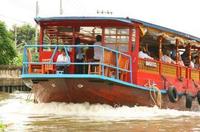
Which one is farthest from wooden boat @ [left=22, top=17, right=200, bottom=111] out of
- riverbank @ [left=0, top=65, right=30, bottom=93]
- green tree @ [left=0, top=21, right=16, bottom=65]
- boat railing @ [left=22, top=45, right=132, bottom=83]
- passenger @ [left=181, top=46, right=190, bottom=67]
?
green tree @ [left=0, top=21, right=16, bottom=65]

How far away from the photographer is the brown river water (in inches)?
353

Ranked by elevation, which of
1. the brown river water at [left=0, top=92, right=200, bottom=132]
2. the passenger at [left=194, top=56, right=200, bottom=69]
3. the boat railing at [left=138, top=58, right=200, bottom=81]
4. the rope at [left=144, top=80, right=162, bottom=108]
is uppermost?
the passenger at [left=194, top=56, right=200, bottom=69]

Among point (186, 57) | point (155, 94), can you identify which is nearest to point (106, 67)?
point (155, 94)

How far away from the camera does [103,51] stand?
11461 millimetres

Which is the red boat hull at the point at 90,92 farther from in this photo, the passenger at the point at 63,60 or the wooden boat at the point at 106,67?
the passenger at the point at 63,60

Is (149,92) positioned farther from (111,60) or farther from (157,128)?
(157,128)

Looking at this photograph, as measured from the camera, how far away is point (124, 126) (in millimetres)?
9359

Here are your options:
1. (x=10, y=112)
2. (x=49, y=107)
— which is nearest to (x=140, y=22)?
(x=49, y=107)

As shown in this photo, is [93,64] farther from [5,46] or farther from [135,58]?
[5,46]

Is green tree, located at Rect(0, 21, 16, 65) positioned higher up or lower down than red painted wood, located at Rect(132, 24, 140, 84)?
higher up

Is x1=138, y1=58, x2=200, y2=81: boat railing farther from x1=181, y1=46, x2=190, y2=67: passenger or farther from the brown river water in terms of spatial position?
the brown river water

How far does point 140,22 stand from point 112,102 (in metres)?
2.09

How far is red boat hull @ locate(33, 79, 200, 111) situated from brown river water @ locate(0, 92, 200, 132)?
0.15 meters

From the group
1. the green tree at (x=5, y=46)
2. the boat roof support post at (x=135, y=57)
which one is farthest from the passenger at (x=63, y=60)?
the green tree at (x=5, y=46)
